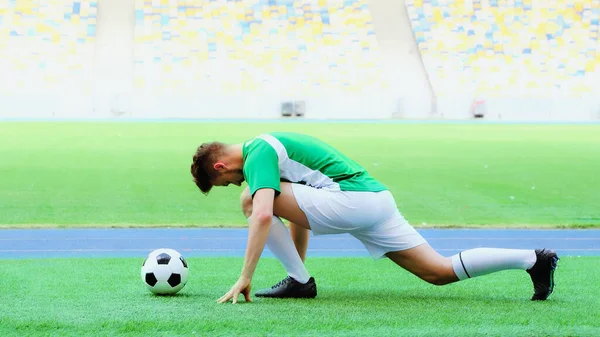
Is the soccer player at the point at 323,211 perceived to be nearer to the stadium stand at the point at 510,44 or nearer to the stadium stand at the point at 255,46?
the stadium stand at the point at 255,46

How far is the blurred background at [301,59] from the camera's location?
29844mm

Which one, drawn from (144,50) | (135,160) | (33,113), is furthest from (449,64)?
(135,160)

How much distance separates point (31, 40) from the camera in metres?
33.8

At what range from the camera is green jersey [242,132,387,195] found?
461 cm

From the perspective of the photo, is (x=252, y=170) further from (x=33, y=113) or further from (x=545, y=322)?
(x=33, y=113)

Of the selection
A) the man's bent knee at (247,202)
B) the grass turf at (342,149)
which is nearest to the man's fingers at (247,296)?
the man's bent knee at (247,202)

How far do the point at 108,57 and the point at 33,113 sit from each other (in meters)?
5.15

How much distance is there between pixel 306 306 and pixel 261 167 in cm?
76

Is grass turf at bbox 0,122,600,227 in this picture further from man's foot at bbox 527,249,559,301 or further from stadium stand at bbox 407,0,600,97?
stadium stand at bbox 407,0,600,97

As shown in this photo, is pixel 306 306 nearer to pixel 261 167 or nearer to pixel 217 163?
pixel 261 167


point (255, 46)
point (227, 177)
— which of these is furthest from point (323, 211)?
point (255, 46)

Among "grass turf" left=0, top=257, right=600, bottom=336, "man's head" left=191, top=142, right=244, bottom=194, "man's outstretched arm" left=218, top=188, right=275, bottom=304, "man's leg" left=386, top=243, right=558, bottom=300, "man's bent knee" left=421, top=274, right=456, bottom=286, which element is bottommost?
"grass turf" left=0, top=257, right=600, bottom=336

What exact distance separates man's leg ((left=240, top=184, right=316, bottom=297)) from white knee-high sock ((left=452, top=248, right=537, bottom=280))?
80cm

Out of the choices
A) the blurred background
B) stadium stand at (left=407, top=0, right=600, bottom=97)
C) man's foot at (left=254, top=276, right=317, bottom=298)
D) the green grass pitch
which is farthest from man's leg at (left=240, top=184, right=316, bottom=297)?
stadium stand at (left=407, top=0, right=600, bottom=97)
